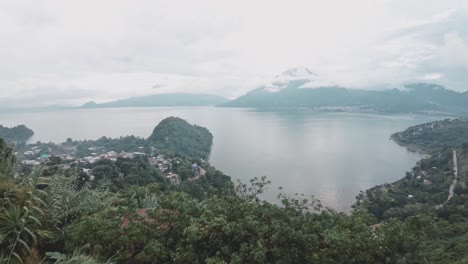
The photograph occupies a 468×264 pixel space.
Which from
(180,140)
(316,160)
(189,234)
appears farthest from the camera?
(180,140)

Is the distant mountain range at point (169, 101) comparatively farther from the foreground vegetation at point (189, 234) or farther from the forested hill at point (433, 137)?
the foreground vegetation at point (189, 234)

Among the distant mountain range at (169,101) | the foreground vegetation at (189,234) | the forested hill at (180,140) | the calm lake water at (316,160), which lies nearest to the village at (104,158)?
the forested hill at (180,140)

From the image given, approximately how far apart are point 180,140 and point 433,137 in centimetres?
3154

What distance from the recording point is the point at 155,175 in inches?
706

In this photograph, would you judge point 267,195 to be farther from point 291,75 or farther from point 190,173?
point 291,75

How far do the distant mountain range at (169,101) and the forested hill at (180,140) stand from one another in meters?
127

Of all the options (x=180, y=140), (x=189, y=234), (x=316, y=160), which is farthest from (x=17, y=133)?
(x=189, y=234)

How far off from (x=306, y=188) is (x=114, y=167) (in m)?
12.0

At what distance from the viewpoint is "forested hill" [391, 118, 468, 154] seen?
37150 millimetres

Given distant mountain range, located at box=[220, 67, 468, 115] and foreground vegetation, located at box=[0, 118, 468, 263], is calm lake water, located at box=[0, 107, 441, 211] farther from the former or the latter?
distant mountain range, located at box=[220, 67, 468, 115]

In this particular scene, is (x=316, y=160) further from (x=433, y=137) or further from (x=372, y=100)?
(x=372, y=100)

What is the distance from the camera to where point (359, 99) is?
115m

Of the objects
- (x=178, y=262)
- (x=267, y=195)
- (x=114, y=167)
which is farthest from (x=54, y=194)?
(x=267, y=195)

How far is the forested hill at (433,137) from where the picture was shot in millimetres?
37150
